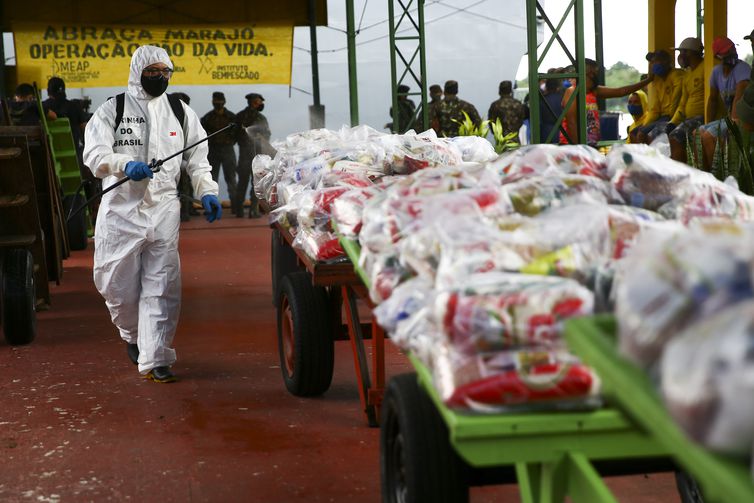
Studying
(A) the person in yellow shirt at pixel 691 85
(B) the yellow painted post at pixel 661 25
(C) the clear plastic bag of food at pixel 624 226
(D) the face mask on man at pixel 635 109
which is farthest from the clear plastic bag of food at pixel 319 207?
(B) the yellow painted post at pixel 661 25

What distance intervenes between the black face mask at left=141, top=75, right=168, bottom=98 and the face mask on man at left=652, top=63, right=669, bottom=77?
7.71 meters

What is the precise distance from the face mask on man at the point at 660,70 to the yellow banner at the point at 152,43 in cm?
933

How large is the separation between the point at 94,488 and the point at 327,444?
109cm

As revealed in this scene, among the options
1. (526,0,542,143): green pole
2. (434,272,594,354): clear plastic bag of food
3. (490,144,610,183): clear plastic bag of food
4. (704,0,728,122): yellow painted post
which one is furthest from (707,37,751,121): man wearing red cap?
(434,272,594,354): clear plastic bag of food

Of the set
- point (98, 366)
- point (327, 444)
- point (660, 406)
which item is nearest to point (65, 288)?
point (98, 366)

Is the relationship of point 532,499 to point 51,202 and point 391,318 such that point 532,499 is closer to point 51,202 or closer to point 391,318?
point 391,318

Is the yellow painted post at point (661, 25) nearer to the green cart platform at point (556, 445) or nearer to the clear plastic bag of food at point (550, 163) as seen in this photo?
the clear plastic bag of food at point (550, 163)

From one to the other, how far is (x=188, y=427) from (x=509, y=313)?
3.17 m

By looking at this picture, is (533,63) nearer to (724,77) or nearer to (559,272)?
(724,77)

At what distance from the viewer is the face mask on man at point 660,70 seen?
41.6ft

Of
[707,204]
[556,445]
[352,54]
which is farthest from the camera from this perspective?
[352,54]

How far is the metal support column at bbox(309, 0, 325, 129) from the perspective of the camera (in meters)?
20.4

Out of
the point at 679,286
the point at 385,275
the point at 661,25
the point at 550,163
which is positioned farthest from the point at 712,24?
the point at 679,286

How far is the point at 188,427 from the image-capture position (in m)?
5.46
